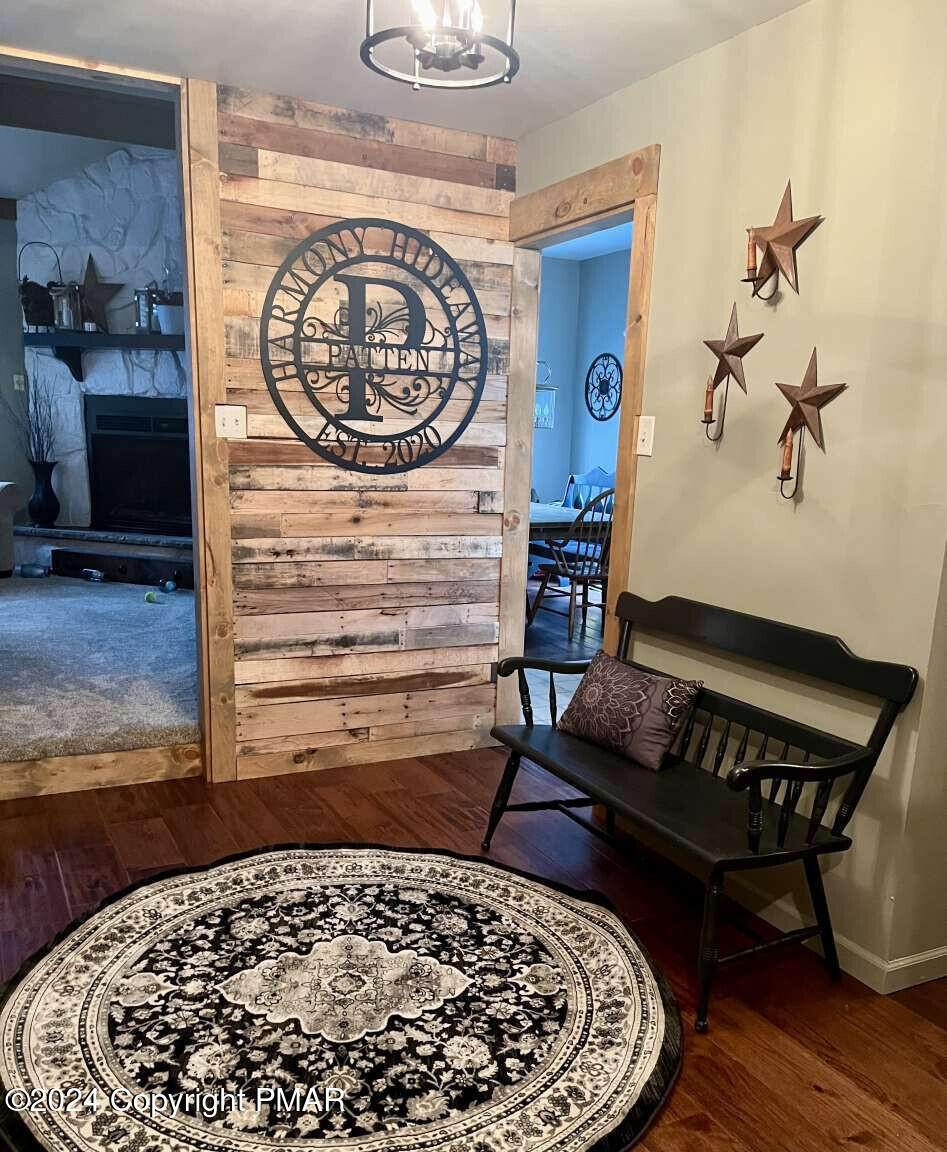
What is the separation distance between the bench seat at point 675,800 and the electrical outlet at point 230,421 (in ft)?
4.64

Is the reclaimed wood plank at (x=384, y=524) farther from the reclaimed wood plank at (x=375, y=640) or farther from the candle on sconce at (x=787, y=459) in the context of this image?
the candle on sconce at (x=787, y=459)

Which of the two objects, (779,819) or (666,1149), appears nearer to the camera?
(666,1149)

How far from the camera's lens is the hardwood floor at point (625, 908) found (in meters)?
1.79

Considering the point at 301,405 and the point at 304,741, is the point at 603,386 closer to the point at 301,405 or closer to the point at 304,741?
the point at 301,405

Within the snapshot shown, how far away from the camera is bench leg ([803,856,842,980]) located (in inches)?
Answer: 86.3

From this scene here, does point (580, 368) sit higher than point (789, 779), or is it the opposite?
point (580, 368)

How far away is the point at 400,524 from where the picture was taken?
3553mm

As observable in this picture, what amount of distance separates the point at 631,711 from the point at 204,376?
1.86 meters

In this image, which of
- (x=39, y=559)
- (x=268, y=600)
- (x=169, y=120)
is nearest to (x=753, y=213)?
(x=268, y=600)

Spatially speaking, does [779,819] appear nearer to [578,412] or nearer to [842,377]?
[842,377]

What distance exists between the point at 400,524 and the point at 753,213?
1721 mm

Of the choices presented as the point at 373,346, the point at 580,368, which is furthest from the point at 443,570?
the point at 580,368

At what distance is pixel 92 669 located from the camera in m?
4.07

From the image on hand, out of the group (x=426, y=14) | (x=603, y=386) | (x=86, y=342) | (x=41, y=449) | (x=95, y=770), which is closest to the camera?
(x=426, y=14)
